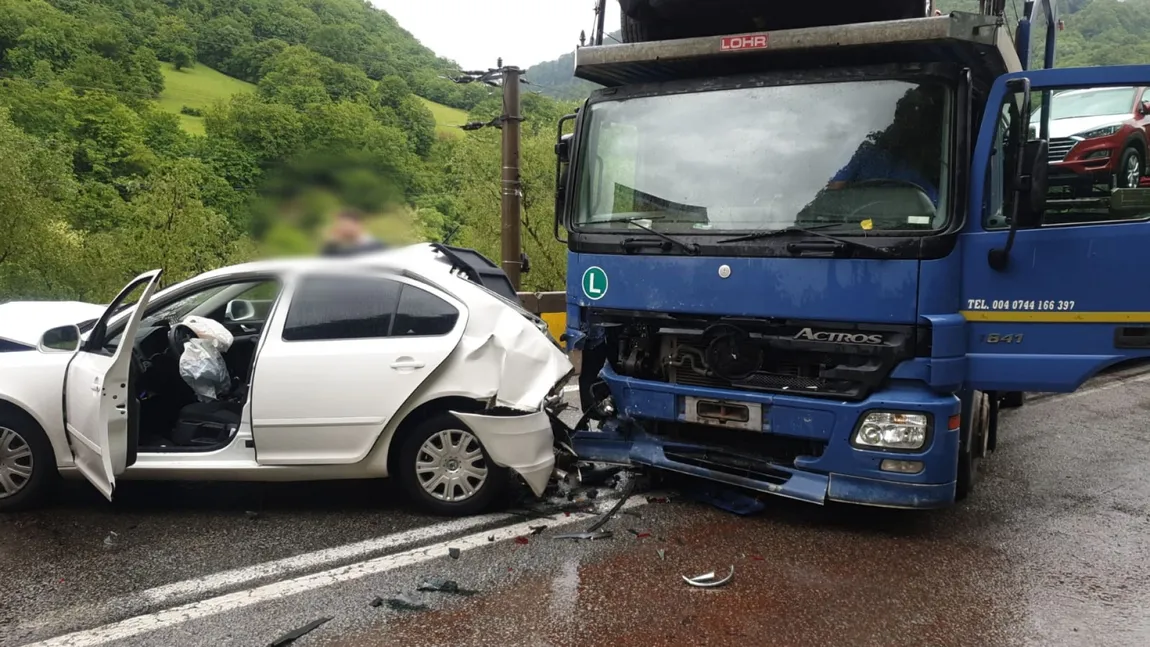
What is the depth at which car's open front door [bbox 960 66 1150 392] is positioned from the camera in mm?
4035

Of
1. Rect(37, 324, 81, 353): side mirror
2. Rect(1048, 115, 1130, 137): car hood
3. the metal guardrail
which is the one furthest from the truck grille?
the metal guardrail

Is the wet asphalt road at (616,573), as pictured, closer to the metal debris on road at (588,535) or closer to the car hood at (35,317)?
the metal debris on road at (588,535)

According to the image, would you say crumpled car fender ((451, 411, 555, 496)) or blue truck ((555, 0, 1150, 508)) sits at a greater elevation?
blue truck ((555, 0, 1150, 508))

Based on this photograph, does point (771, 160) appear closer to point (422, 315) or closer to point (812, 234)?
point (812, 234)

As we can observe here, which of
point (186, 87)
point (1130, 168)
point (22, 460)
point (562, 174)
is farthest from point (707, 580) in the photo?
point (186, 87)

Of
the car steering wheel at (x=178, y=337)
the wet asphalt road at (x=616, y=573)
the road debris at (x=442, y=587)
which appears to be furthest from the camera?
the car steering wheel at (x=178, y=337)

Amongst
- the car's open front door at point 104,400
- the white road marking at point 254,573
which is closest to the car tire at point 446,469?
the white road marking at point 254,573

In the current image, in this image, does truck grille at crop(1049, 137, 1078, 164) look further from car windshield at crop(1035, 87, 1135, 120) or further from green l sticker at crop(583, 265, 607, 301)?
green l sticker at crop(583, 265, 607, 301)

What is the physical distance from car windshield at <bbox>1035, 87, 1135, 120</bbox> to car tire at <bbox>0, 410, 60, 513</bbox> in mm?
5825

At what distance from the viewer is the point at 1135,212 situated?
4.04 m

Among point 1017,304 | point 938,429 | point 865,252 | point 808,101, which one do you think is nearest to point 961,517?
point 938,429

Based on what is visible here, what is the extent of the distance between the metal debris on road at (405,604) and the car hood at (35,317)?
9.11ft

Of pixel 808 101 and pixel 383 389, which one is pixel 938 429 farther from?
pixel 383 389

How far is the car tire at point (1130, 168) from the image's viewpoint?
4219 mm
